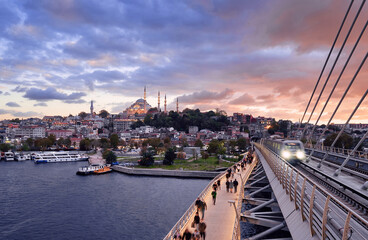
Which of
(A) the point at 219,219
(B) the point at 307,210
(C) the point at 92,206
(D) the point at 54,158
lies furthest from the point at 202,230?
(D) the point at 54,158

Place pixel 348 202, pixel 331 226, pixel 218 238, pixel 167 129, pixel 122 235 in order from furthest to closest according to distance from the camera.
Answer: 1. pixel 167 129
2. pixel 122 235
3. pixel 218 238
4. pixel 348 202
5. pixel 331 226

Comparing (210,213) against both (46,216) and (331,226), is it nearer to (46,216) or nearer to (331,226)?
(331,226)

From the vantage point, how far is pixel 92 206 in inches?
1182

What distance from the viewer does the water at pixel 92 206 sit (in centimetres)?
2281

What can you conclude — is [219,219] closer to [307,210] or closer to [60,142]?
[307,210]

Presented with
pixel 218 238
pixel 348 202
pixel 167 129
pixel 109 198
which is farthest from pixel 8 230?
pixel 167 129

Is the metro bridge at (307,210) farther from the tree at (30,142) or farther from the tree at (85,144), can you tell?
the tree at (30,142)

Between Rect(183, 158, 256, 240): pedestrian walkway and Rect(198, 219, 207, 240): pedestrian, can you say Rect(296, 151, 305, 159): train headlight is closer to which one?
Rect(183, 158, 256, 240): pedestrian walkway

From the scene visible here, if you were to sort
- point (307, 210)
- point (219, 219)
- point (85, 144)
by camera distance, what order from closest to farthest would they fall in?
point (307, 210), point (219, 219), point (85, 144)

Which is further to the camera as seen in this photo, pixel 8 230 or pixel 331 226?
pixel 8 230

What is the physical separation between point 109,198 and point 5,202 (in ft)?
34.4

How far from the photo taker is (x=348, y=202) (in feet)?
23.7

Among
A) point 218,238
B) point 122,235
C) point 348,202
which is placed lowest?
point 122,235

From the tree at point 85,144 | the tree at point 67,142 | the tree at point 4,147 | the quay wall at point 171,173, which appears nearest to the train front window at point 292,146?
the quay wall at point 171,173
